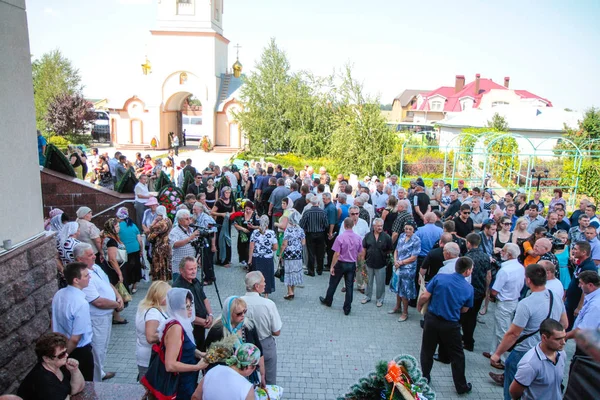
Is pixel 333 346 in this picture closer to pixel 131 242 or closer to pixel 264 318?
pixel 264 318

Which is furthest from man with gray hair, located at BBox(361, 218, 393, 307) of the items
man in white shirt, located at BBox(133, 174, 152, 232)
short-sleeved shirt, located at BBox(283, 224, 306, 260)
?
man in white shirt, located at BBox(133, 174, 152, 232)

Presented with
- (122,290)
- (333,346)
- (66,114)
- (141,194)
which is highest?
(66,114)

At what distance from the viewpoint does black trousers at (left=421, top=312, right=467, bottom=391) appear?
214 inches

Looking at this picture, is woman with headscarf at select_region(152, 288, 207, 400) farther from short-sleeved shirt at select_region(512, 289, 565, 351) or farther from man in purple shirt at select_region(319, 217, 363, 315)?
man in purple shirt at select_region(319, 217, 363, 315)

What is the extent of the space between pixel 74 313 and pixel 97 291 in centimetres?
65

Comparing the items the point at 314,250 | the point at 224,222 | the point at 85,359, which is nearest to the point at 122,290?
the point at 85,359

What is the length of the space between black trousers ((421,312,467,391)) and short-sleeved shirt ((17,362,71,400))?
4.03 metres

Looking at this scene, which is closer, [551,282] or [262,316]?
[262,316]

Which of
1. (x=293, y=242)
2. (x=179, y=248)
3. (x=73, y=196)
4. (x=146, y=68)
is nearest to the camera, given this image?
(x=179, y=248)

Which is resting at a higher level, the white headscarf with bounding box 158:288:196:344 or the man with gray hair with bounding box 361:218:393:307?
the white headscarf with bounding box 158:288:196:344

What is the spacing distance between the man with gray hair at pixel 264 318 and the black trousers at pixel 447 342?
1.97 meters

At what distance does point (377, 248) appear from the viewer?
8.03 meters

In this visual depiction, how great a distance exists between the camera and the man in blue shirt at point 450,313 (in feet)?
17.7

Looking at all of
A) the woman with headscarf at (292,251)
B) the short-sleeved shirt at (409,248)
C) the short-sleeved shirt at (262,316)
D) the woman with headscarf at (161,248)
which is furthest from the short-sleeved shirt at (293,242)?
the short-sleeved shirt at (262,316)
